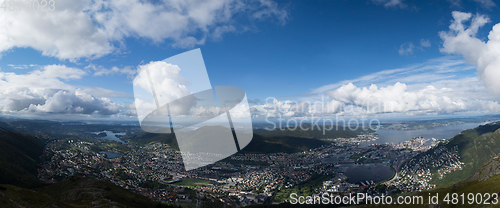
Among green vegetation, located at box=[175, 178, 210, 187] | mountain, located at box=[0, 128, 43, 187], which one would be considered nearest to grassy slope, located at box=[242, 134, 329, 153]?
green vegetation, located at box=[175, 178, 210, 187]

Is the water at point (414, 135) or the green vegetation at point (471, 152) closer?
the green vegetation at point (471, 152)

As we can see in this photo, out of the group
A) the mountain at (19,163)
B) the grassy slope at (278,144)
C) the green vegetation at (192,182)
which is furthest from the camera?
the grassy slope at (278,144)

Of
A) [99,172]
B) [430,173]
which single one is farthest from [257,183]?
[430,173]

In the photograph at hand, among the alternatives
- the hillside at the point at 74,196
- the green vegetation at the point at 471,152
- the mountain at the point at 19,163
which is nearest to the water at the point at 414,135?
the green vegetation at the point at 471,152

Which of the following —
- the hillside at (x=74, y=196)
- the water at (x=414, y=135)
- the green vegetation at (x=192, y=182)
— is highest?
the hillside at (x=74, y=196)

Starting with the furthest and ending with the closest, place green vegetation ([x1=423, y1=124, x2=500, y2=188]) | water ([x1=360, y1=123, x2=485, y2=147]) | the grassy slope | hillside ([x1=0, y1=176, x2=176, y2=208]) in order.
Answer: water ([x1=360, y1=123, x2=485, y2=147]) < the grassy slope < green vegetation ([x1=423, y1=124, x2=500, y2=188]) < hillside ([x1=0, y1=176, x2=176, y2=208])

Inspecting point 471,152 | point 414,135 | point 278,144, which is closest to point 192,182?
point 278,144

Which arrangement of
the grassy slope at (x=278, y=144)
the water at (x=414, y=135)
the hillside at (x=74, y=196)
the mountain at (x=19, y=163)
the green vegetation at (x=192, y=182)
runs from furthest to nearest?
the water at (x=414, y=135)
the grassy slope at (x=278, y=144)
the green vegetation at (x=192, y=182)
the mountain at (x=19, y=163)
the hillside at (x=74, y=196)

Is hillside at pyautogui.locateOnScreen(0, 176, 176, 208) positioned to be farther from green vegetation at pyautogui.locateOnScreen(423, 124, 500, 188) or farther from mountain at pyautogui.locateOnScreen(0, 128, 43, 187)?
green vegetation at pyautogui.locateOnScreen(423, 124, 500, 188)

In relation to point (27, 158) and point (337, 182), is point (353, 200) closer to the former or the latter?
point (337, 182)

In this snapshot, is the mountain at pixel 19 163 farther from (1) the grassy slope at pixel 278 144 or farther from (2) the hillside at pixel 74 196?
(1) the grassy slope at pixel 278 144

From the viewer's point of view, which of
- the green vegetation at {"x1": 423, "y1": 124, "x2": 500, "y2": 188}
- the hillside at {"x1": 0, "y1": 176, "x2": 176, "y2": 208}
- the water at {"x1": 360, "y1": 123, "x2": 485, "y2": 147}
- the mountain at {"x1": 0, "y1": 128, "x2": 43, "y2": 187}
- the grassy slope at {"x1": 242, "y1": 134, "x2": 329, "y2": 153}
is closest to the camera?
the hillside at {"x1": 0, "y1": 176, "x2": 176, "y2": 208}
